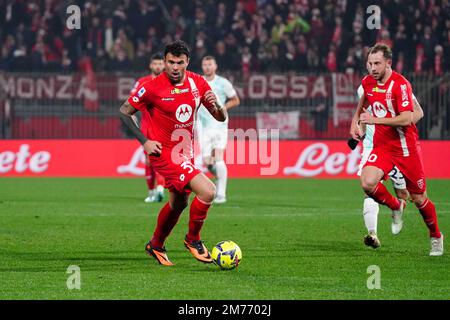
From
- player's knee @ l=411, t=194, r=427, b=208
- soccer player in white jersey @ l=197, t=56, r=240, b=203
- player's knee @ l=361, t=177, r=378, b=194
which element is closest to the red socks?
player's knee @ l=361, t=177, r=378, b=194

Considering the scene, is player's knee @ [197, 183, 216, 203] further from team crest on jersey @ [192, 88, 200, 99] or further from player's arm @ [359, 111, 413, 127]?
player's arm @ [359, 111, 413, 127]

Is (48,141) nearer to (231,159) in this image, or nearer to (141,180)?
(141,180)

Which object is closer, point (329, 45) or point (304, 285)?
point (304, 285)

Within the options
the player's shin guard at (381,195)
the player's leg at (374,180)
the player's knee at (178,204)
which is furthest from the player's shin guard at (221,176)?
the player's knee at (178,204)

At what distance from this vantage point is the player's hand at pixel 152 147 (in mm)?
9094

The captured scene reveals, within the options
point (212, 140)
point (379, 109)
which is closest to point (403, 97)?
point (379, 109)

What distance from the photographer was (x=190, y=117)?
31.0 ft

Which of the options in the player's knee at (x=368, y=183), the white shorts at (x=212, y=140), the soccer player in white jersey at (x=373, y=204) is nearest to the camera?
the player's knee at (x=368, y=183)

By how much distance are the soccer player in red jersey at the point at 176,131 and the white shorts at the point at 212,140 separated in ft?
23.0

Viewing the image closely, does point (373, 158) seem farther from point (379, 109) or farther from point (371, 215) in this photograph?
point (371, 215)

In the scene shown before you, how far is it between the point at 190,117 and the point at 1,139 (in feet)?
45.0

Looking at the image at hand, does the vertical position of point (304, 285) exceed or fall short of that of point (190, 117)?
it falls short

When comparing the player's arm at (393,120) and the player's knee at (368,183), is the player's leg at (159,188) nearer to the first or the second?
the player's knee at (368,183)
